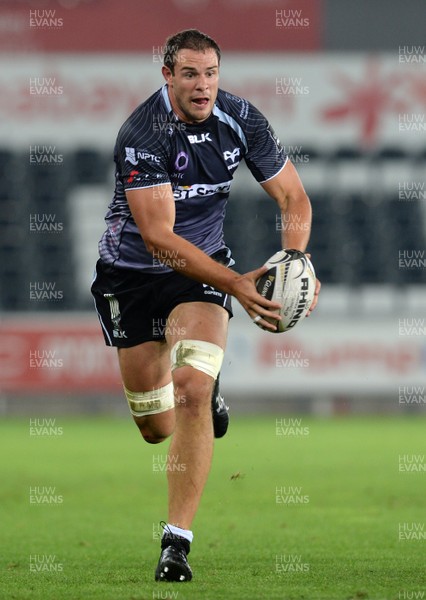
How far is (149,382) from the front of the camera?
7312 mm

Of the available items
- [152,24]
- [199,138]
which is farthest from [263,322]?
[152,24]

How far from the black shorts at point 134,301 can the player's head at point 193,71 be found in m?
0.91

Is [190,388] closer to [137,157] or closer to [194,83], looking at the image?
[137,157]

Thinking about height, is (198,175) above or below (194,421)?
above

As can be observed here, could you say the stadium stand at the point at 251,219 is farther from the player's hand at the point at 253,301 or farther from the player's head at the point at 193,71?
the player's hand at the point at 253,301

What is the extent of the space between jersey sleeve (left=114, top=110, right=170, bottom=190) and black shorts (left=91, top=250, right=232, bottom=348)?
68 centimetres

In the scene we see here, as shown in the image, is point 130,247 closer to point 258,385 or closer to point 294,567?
point 294,567

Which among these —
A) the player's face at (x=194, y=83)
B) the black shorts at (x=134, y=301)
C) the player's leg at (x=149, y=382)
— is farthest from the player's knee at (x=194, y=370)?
the player's face at (x=194, y=83)

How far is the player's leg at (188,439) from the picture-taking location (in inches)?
230

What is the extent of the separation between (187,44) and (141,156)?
0.58 m

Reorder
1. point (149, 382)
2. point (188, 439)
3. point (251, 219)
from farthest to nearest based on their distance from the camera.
→ point (251, 219) < point (149, 382) < point (188, 439)

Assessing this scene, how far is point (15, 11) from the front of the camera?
64.8 ft

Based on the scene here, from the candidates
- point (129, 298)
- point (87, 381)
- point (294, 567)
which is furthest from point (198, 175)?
point (87, 381)

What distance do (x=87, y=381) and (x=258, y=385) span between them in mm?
→ 2520
